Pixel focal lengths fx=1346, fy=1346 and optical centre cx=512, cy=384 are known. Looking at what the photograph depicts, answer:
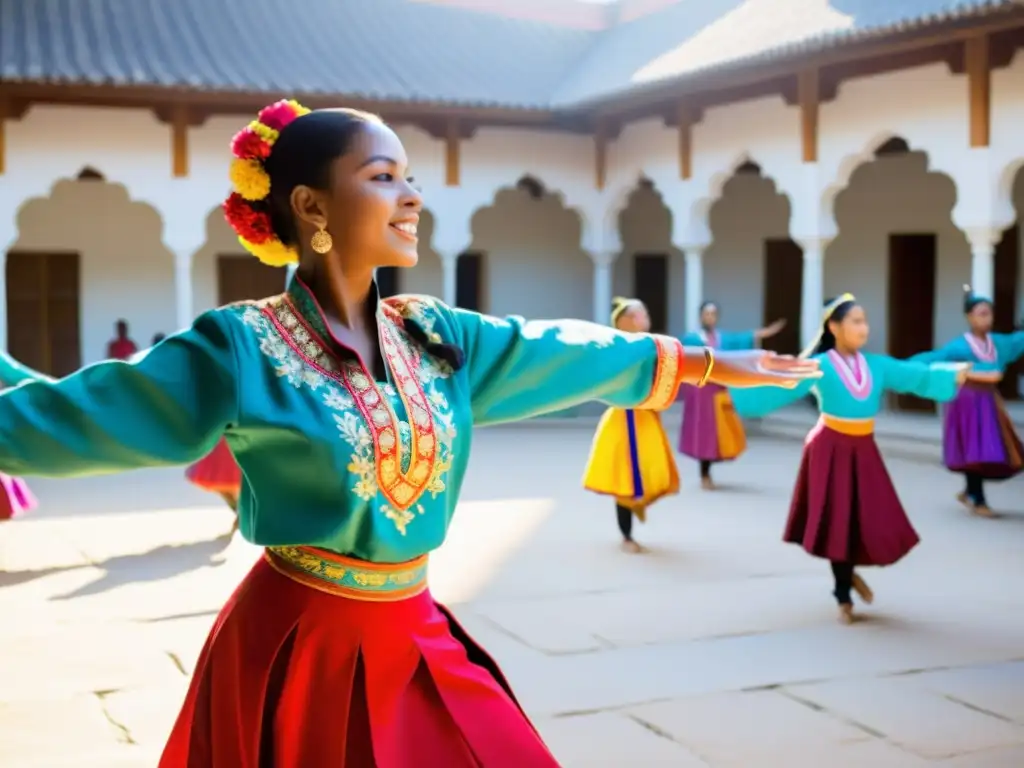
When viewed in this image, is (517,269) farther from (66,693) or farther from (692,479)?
(66,693)

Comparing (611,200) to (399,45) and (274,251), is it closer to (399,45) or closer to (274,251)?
(399,45)

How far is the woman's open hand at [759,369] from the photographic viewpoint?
2602mm

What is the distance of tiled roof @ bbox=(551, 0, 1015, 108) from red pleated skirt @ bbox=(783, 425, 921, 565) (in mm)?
5721

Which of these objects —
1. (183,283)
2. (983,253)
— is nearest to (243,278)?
(183,283)

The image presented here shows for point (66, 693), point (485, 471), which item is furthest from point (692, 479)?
point (66, 693)

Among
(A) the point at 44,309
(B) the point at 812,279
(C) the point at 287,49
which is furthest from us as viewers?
(A) the point at 44,309

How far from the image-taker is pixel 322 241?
237 centimetres

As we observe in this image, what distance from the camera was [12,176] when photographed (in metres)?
14.1

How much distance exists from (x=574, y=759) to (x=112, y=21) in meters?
13.2

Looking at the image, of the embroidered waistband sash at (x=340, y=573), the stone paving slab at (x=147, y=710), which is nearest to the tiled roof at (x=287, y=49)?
the stone paving slab at (x=147, y=710)

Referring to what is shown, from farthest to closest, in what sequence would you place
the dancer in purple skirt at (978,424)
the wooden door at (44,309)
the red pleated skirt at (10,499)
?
1. the wooden door at (44,309)
2. the dancer in purple skirt at (978,424)
3. the red pleated skirt at (10,499)

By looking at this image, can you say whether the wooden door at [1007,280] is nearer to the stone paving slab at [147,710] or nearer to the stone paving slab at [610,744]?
the stone paving slab at [610,744]

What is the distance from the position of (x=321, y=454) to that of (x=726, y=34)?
12.9m

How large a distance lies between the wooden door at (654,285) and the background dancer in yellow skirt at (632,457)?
39.8 ft
